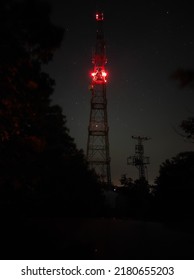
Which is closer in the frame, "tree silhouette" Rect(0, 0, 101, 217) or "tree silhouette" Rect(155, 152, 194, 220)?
"tree silhouette" Rect(0, 0, 101, 217)

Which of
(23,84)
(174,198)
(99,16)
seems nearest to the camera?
(23,84)

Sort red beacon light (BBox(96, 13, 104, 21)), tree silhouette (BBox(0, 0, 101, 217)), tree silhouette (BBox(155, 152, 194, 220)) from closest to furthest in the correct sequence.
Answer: tree silhouette (BBox(0, 0, 101, 217)) < tree silhouette (BBox(155, 152, 194, 220)) < red beacon light (BBox(96, 13, 104, 21))

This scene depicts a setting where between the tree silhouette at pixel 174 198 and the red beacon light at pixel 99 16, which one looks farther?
the red beacon light at pixel 99 16

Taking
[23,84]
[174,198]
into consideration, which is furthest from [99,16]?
[23,84]

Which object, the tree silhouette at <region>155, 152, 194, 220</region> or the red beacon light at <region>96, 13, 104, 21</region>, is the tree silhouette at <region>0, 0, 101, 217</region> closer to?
the tree silhouette at <region>155, 152, 194, 220</region>

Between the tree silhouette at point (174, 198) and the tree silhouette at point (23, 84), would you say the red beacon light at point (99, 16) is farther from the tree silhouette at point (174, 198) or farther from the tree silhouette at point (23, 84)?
the tree silhouette at point (23, 84)

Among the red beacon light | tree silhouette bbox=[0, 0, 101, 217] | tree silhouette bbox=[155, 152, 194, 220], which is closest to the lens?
tree silhouette bbox=[0, 0, 101, 217]

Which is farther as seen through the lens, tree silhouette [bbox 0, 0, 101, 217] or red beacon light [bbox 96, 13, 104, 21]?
red beacon light [bbox 96, 13, 104, 21]

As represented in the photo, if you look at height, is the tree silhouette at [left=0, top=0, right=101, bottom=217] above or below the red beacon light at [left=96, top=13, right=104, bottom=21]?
below

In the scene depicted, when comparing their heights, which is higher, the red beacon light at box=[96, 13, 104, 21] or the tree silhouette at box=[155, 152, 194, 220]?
Result: the red beacon light at box=[96, 13, 104, 21]

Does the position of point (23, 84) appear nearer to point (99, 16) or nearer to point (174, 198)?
point (174, 198)

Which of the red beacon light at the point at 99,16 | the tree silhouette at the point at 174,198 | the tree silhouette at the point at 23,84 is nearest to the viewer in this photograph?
the tree silhouette at the point at 23,84

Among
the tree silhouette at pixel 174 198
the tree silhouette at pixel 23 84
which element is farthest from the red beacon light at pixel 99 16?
the tree silhouette at pixel 23 84

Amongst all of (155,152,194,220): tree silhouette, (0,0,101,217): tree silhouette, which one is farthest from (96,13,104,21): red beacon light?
(0,0,101,217): tree silhouette
